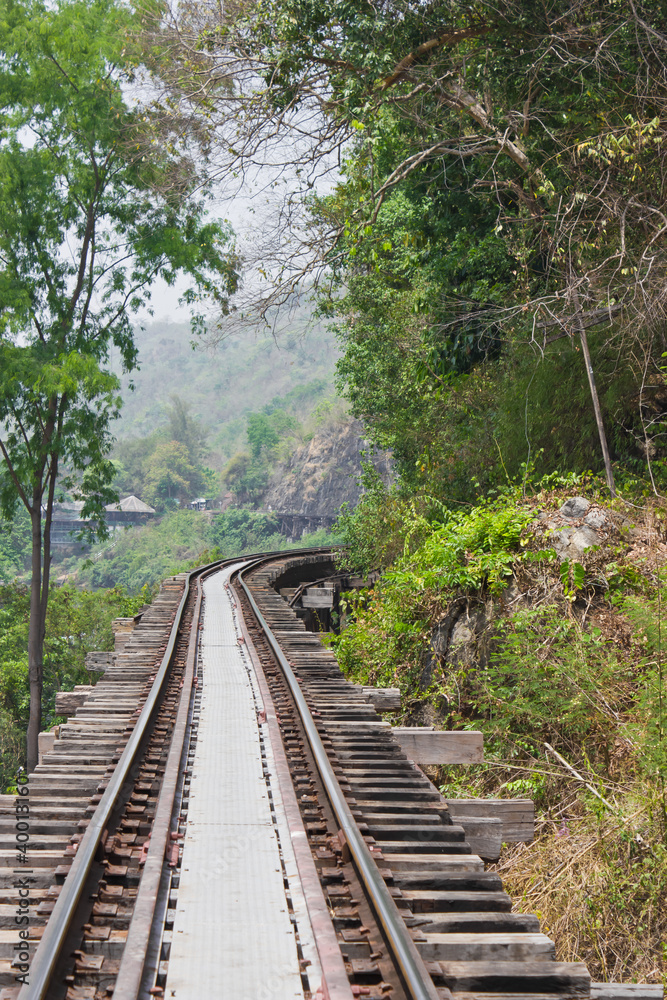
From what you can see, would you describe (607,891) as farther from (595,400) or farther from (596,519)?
(595,400)

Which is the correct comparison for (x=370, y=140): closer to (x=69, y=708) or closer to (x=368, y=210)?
(x=368, y=210)

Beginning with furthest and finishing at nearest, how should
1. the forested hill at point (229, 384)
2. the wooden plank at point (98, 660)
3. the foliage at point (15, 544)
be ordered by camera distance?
the forested hill at point (229, 384)
the foliage at point (15, 544)
the wooden plank at point (98, 660)

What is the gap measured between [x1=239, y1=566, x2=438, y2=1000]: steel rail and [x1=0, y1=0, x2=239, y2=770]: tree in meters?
11.8

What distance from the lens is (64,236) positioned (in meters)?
16.5

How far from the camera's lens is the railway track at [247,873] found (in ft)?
8.38

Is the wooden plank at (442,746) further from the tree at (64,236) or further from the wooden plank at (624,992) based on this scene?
the tree at (64,236)

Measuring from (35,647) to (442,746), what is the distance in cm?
1277

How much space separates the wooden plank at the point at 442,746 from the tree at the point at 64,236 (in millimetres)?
11343

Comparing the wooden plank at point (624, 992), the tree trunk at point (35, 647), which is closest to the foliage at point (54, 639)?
the tree trunk at point (35, 647)

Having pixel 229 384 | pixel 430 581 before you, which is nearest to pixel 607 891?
pixel 430 581

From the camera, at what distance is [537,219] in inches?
370

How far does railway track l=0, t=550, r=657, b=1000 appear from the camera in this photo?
255cm

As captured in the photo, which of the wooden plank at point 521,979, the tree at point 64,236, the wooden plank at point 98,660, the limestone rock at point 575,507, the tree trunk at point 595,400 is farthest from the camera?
the tree at point 64,236

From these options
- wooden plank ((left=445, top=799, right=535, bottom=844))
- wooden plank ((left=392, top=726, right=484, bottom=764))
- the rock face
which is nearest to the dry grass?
wooden plank ((left=392, top=726, right=484, bottom=764))
